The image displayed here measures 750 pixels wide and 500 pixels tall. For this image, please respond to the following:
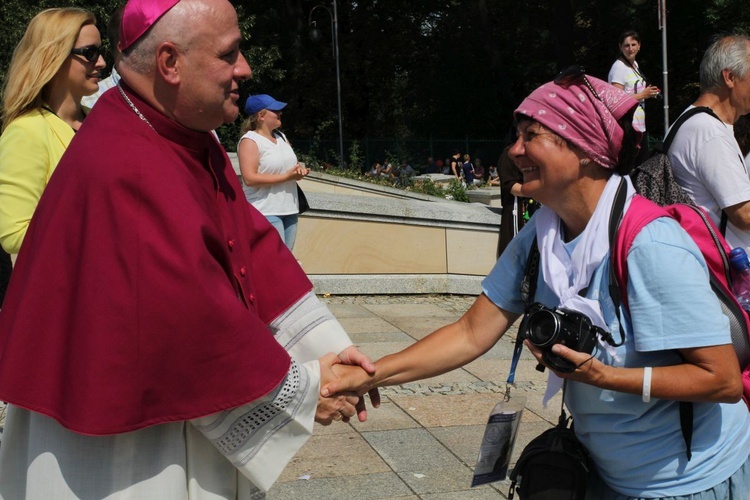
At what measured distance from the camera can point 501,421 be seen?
2.95 metres

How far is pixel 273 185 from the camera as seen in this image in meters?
7.89

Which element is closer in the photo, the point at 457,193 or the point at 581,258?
the point at 581,258

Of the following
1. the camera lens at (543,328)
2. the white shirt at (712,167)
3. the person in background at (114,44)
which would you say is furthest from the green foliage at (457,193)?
the camera lens at (543,328)

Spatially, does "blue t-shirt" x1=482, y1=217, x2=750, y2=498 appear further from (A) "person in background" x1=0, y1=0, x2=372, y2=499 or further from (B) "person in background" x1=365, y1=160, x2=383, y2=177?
(B) "person in background" x1=365, y1=160, x2=383, y2=177

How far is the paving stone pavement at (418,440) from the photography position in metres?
4.73

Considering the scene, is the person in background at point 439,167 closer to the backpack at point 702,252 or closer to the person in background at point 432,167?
the person in background at point 432,167

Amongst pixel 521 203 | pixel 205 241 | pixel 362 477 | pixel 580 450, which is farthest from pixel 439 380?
pixel 205 241

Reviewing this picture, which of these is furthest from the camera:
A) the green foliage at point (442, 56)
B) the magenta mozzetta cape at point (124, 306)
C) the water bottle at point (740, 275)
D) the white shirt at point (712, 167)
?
the green foliage at point (442, 56)

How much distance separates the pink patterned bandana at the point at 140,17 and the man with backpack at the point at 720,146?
2.55m

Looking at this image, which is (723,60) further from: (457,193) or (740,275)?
(457,193)

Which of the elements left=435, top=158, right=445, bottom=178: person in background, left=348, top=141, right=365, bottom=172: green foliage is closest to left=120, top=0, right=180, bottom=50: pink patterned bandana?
left=348, top=141, right=365, bottom=172: green foliage

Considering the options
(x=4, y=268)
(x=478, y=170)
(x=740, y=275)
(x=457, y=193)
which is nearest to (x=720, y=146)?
(x=740, y=275)

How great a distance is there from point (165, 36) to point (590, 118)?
123cm

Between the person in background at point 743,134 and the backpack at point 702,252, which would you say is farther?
the person in background at point 743,134
